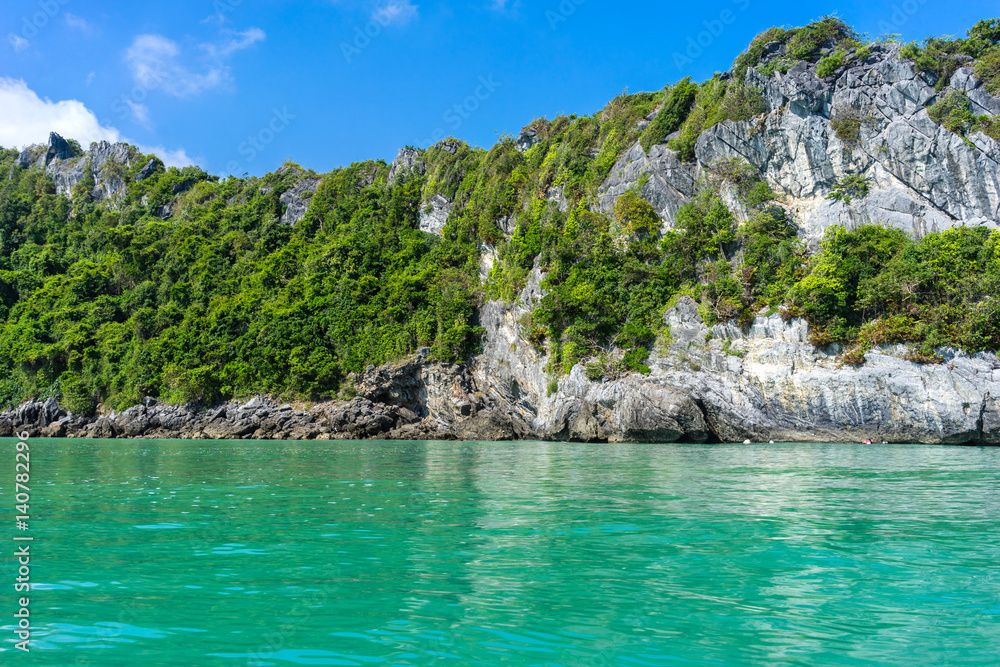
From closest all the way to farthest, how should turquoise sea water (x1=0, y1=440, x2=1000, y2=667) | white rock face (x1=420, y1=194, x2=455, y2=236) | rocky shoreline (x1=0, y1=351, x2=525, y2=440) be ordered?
turquoise sea water (x1=0, y1=440, x2=1000, y2=667)
rocky shoreline (x1=0, y1=351, x2=525, y2=440)
white rock face (x1=420, y1=194, x2=455, y2=236)

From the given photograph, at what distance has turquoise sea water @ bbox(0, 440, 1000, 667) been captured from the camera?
3.66m

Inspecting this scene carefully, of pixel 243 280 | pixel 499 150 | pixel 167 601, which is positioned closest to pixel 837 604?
pixel 167 601

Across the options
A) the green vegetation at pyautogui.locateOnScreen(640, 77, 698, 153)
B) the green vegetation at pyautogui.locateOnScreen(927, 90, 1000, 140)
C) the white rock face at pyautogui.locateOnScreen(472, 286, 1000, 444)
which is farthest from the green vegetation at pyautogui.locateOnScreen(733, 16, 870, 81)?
the white rock face at pyautogui.locateOnScreen(472, 286, 1000, 444)

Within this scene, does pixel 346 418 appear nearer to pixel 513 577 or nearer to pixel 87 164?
pixel 513 577

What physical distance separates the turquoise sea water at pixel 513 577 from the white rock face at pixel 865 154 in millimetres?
25378

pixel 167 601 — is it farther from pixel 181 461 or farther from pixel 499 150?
pixel 499 150

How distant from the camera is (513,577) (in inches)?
203

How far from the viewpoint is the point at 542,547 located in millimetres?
6332

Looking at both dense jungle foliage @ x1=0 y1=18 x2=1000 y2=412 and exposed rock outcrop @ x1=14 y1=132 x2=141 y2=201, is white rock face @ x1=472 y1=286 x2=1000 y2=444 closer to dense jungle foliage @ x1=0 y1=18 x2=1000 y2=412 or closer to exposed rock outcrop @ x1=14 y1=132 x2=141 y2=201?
dense jungle foliage @ x1=0 y1=18 x2=1000 y2=412

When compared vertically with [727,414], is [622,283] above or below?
above

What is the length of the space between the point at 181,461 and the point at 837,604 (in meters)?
18.7

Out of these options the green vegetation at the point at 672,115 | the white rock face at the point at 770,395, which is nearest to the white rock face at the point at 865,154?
the green vegetation at the point at 672,115

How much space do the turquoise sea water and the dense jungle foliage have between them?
870 inches

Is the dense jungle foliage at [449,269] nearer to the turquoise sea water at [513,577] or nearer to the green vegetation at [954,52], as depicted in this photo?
the green vegetation at [954,52]
